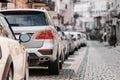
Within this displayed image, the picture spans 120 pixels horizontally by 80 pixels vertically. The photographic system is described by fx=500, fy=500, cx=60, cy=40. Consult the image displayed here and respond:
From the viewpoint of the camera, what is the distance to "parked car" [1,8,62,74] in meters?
13.7

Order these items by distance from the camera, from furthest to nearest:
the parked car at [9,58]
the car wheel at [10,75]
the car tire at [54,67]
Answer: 1. the car tire at [54,67]
2. the car wheel at [10,75]
3. the parked car at [9,58]

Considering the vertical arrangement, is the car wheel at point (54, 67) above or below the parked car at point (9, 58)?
below

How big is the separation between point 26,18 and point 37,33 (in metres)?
0.69

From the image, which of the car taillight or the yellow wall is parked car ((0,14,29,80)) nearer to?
the car taillight

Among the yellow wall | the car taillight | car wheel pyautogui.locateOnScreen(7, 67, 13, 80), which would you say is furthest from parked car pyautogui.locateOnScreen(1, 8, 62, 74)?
the yellow wall

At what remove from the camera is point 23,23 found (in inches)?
551

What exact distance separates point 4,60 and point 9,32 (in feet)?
6.04

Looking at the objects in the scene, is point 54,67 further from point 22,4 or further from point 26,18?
point 22,4

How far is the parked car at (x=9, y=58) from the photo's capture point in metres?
6.77

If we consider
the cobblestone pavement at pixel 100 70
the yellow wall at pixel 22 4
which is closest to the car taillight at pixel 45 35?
the cobblestone pavement at pixel 100 70

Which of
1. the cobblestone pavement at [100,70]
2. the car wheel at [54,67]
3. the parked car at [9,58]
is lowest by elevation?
the cobblestone pavement at [100,70]

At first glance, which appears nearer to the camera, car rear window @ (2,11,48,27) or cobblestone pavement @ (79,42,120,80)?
car rear window @ (2,11,48,27)

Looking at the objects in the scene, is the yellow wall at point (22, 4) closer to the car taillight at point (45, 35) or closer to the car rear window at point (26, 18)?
the car rear window at point (26, 18)

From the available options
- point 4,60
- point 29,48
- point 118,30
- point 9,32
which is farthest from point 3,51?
point 118,30
